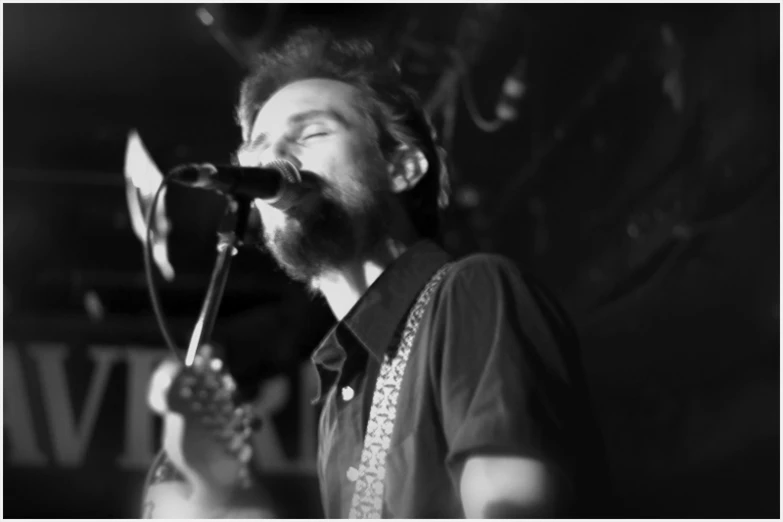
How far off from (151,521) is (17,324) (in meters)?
1.76

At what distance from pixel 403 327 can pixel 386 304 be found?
63 mm

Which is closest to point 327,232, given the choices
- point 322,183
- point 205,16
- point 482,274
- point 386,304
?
point 322,183

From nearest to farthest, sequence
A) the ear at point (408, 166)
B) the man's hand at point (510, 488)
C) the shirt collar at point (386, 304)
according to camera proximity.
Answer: the man's hand at point (510, 488) < the shirt collar at point (386, 304) < the ear at point (408, 166)

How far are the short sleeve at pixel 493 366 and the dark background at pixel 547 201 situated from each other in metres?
1.74

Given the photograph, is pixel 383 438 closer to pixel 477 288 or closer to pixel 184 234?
pixel 477 288

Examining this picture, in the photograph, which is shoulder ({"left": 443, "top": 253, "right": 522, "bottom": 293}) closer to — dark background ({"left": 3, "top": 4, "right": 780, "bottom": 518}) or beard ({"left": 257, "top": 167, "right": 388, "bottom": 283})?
beard ({"left": 257, "top": 167, "right": 388, "bottom": 283})

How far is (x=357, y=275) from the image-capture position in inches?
60.3

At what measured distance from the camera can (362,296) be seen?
1.44 meters

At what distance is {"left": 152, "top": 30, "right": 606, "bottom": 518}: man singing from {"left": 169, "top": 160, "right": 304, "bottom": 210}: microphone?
5 cm

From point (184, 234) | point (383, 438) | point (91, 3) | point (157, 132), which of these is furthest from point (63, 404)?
point (383, 438)

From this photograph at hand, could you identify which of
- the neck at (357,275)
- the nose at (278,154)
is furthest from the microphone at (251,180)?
the neck at (357,275)

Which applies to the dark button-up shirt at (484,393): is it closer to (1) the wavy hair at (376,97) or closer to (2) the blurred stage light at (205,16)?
(1) the wavy hair at (376,97)

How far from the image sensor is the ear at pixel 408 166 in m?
1.60

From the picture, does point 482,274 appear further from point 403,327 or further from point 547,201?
point 547,201
